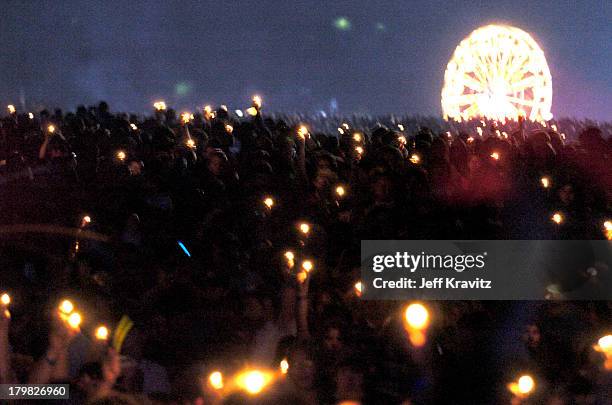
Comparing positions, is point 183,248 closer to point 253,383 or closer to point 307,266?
point 307,266

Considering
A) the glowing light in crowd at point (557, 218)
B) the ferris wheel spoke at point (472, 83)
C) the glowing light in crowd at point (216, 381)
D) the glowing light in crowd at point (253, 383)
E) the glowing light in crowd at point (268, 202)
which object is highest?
the ferris wheel spoke at point (472, 83)

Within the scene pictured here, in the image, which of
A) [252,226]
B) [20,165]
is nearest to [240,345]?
[252,226]

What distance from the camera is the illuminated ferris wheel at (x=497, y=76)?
17.4 meters

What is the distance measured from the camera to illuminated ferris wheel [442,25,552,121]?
17406 mm

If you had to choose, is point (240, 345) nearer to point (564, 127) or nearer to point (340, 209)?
point (340, 209)

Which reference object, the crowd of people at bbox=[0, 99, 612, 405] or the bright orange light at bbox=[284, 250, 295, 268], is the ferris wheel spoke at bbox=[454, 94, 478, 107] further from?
the bright orange light at bbox=[284, 250, 295, 268]

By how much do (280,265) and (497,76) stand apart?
13662 mm

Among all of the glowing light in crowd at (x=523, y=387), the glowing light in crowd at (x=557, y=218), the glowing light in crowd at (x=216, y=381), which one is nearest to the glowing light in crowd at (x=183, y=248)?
the glowing light in crowd at (x=216, y=381)

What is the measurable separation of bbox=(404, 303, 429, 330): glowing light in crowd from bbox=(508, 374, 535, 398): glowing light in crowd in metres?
0.60

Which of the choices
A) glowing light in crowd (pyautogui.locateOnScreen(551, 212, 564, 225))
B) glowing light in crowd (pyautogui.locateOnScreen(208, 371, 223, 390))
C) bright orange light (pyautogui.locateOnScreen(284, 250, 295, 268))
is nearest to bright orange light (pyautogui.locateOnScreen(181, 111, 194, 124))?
bright orange light (pyautogui.locateOnScreen(284, 250, 295, 268))

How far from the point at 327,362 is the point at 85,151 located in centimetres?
561

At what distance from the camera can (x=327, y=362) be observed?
4012mm

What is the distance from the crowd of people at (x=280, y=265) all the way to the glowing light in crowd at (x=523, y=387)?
0.03 meters

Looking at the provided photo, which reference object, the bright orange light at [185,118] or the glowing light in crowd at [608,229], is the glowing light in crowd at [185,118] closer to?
the bright orange light at [185,118]
